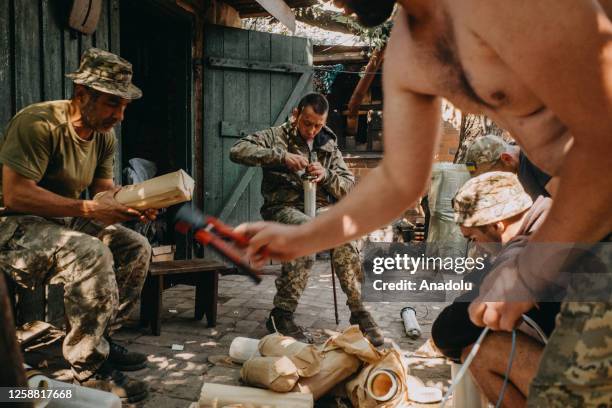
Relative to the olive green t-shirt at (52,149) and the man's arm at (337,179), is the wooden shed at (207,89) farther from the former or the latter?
the olive green t-shirt at (52,149)

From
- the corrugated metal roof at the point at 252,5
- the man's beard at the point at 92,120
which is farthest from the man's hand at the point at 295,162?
the corrugated metal roof at the point at 252,5

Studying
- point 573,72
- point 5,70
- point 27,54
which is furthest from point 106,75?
point 573,72

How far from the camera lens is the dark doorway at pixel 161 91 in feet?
23.0

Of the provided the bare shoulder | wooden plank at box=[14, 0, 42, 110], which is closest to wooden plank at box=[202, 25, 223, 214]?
wooden plank at box=[14, 0, 42, 110]

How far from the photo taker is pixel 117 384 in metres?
3.09

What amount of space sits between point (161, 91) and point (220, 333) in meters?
4.25

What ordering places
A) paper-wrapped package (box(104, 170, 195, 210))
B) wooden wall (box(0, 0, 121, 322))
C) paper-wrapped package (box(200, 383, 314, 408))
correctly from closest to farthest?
paper-wrapped package (box(200, 383, 314, 408)), paper-wrapped package (box(104, 170, 195, 210)), wooden wall (box(0, 0, 121, 322))

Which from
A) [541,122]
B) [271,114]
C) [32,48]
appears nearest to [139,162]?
[271,114]

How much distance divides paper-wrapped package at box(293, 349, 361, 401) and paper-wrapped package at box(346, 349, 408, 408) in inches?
2.8

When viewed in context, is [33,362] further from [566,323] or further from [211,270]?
[566,323]

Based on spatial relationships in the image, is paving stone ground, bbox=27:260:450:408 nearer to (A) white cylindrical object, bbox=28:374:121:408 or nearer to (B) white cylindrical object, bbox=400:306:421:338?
(B) white cylindrical object, bbox=400:306:421:338

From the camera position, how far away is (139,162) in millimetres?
6934

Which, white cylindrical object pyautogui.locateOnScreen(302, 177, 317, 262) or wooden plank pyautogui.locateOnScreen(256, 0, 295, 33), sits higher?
wooden plank pyautogui.locateOnScreen(256, 0, 295, 33)

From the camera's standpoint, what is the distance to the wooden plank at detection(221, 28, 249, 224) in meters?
7.12
